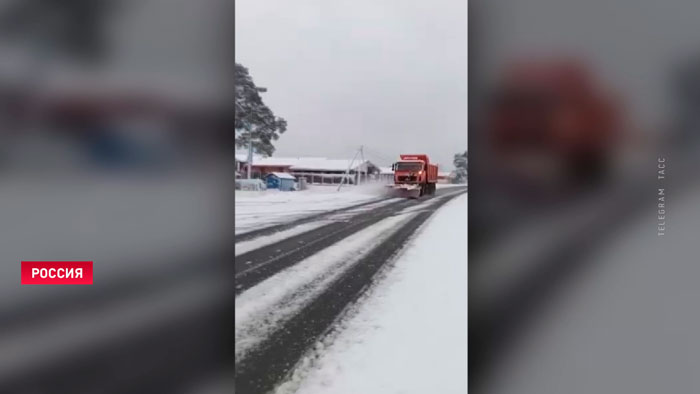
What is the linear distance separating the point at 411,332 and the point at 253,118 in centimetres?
111

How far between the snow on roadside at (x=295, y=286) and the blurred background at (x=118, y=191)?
11 cm

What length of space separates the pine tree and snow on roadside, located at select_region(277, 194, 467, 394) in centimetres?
77

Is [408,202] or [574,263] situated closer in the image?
[574,263]

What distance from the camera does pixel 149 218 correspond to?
1.64 meters

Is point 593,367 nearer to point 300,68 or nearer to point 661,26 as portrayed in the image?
point 661,26

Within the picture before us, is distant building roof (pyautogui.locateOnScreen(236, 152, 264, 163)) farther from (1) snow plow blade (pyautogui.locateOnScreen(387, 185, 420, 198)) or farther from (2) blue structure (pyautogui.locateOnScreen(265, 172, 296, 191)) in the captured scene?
(1) snow plow blade (pyautogui.locateOnScreen(387, 185, 420, 198))

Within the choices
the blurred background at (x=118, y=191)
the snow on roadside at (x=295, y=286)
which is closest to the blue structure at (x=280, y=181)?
the blurred background at (x=118, y=191)

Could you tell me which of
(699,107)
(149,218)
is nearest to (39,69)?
(149,218)

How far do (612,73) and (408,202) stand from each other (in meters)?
1.00

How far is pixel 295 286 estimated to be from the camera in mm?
1634

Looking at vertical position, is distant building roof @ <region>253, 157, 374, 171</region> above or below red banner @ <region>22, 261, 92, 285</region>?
above

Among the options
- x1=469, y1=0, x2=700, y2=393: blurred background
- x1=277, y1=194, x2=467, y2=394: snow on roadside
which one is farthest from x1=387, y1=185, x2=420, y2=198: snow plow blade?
x1=469, y1=0, x2=700, y2=393: blurred background

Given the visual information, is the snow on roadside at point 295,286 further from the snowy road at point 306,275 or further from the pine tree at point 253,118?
the pine tree at point 253,118

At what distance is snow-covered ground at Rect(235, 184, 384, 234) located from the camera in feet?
5.30
